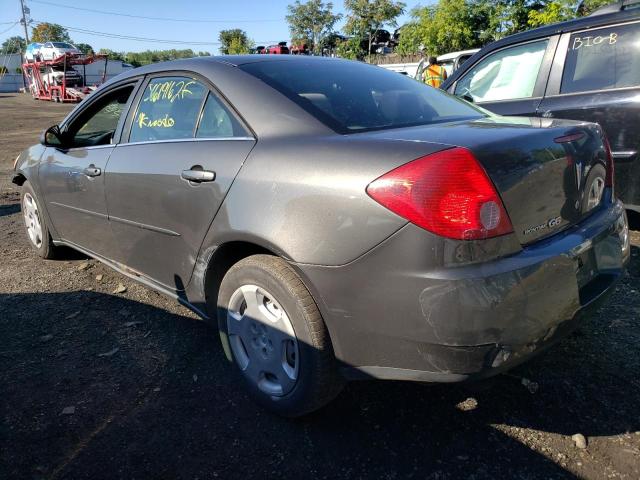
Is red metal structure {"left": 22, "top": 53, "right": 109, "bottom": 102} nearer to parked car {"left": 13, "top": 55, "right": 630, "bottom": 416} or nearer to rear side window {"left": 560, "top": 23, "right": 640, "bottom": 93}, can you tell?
rear side window {"left": 560, "top": 23, "right": 640, "bottom": 93}

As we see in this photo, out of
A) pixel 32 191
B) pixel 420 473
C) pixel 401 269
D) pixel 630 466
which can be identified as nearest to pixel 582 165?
pixel 401 269

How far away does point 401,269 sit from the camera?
1728 mm

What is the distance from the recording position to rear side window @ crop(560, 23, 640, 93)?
155 inches

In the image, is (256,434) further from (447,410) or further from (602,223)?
(602,223)

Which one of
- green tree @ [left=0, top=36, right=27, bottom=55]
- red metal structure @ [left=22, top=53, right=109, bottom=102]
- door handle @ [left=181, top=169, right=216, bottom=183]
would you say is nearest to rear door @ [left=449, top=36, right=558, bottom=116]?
door handle @ [left=181, top=169, right=216, bottom=183]

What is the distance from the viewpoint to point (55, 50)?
28.4 meters

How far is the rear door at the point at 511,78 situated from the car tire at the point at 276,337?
3.20 meters

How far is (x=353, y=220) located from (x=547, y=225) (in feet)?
2.50

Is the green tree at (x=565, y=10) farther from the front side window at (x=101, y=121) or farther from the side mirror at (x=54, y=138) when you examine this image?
the side mirror at (x=54, y=138)

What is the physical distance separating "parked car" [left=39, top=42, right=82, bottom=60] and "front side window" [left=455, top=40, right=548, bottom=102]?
1126 inches

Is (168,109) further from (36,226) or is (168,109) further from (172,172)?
(36,226)

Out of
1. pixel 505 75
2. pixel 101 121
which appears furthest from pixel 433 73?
pixel 101 121

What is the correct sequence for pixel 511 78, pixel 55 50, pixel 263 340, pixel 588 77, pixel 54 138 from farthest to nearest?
pixel 55 50, pixel 511 78, pixel 588 77, pixel 54 138, pixel 263 340

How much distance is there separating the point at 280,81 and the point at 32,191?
282 cm
